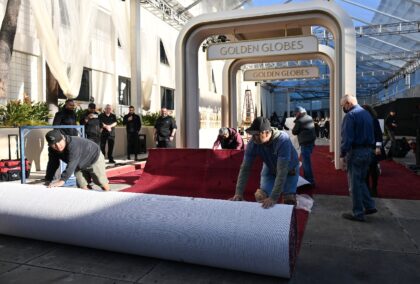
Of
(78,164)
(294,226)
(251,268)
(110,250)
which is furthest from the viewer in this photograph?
(78,164)

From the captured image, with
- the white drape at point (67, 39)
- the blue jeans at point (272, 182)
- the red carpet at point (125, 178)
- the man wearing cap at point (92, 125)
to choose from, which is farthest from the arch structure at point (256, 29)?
the blue jeans at point (272, 182)

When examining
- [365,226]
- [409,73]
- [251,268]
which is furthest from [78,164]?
[409,73]

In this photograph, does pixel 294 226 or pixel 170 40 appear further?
pixel 170 40

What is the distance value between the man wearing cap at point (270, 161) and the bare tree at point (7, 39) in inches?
330

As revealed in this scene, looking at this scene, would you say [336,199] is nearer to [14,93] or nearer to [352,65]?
[352,65]

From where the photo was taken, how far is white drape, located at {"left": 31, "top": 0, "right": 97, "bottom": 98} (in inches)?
414

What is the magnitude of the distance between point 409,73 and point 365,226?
32089mm

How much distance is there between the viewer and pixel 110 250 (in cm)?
392

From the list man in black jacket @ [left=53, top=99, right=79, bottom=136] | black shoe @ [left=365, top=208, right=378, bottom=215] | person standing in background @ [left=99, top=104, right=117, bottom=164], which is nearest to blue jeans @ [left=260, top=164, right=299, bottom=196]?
black shoe @ [left=365, top=208, right=378, bottom=215]

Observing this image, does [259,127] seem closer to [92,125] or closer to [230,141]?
[230,141]

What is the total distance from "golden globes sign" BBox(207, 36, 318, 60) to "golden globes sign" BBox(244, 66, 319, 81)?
525 cm

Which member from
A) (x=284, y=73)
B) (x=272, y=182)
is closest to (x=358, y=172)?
(x=272, y=182)

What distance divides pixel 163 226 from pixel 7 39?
29.5ft

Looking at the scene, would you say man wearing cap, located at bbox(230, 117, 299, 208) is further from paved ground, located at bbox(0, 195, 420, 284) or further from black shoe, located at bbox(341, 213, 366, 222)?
black shoe, located at bbox(341, 213, 366, 222)
